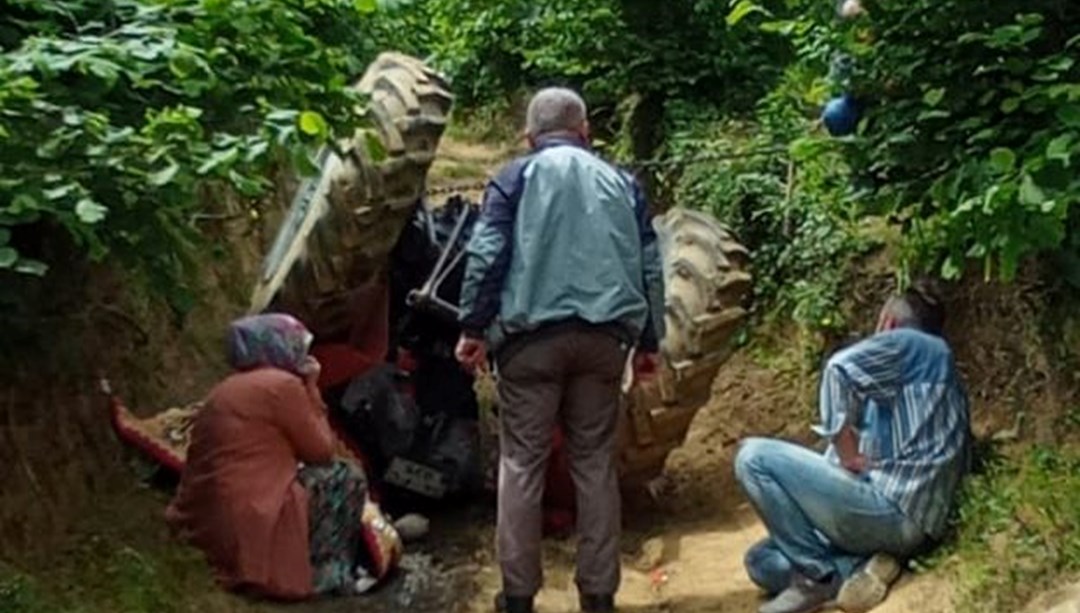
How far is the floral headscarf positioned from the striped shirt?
6.40ft

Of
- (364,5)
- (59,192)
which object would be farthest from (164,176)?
(364,5)

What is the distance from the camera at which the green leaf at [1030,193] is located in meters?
5.00

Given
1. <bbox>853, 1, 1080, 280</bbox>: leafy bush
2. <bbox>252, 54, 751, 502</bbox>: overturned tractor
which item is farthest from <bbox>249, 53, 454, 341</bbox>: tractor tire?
<bbox>853, 1, 1080, 280</bbox>: leafy bush

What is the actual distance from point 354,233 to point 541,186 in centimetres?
84

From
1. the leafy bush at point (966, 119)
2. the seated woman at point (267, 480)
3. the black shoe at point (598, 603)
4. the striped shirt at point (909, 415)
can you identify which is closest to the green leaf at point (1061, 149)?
the leafy bush at point (966, 119)

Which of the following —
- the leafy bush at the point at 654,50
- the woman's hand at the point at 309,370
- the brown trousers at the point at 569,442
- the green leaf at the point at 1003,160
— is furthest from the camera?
the leafy bush at the point at 654,50

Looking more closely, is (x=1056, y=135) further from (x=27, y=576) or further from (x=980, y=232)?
(x=27, y=576)

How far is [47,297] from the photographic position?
5852mm

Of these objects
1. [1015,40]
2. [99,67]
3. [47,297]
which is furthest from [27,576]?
[1015,40]

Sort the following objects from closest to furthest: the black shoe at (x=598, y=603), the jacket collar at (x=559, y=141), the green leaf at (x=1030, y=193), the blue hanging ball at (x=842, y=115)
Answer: the green leaf at (x=1030, y=193) → the black shoe at (x=598, y=603) → the jacket collar at (x=559, y=141) → the blue hanging ball at (x=842, y=115)

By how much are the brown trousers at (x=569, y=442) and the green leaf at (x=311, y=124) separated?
141 centimetres

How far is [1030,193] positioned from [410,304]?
9.72 ft

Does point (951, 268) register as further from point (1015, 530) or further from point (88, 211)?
point (88, 211)

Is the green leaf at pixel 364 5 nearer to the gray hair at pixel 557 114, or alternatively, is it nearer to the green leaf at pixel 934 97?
the gray hair at pixel 557 114
